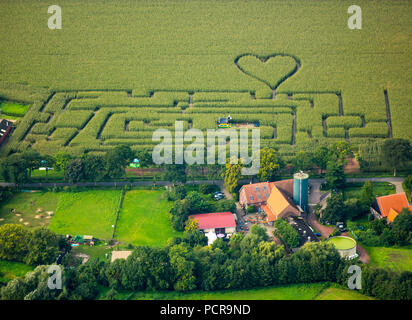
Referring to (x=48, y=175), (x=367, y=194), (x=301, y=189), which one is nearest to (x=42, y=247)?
(x=48, y=175)

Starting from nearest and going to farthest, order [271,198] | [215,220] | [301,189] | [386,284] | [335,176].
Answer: [386,284], [215,220], [301,189], [271,198], [335,176]

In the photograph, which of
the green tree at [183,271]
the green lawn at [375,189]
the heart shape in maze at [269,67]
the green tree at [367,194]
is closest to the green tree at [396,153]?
the green lawn at [375,189]

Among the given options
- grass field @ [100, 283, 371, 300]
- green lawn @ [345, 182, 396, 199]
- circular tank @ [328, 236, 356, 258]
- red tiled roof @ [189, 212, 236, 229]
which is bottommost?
grass field @ [100, 283, 371, 300]

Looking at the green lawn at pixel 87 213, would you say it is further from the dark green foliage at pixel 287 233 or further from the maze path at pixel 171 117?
the dark green foliage at pixel 287 233

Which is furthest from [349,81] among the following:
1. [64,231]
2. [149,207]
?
[64,231]

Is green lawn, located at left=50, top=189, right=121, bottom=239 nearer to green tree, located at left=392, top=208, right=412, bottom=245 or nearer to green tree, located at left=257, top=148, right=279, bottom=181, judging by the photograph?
green tree, located at left=257, top=148, right=279, bottom=181

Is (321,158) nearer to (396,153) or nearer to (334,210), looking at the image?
(396,153)

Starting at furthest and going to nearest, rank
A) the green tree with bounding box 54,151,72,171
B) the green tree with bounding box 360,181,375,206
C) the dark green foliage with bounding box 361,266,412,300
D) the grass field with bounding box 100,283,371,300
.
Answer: the green tree with bounding box 54,151,72,171, the green tree with bounding box 360,181,375,206, the grass field with bounding box 100,283,371,300, the dark green foliage with bounding box 361,266,412,300

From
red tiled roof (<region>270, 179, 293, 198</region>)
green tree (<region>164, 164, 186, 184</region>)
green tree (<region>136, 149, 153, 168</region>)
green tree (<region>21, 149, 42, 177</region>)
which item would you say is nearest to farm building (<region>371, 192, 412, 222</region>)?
red tiled roof (<region>270, 179, 293, 198</region>)
